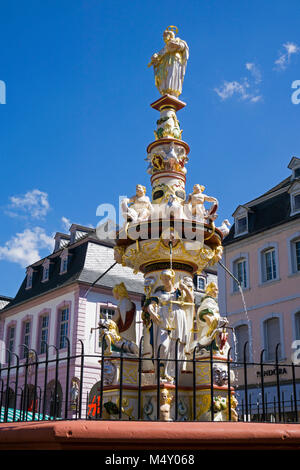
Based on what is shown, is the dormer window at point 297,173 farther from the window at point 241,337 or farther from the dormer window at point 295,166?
the window at point 241,337

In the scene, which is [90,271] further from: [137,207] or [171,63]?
[137,207]

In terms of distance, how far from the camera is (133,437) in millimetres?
5230

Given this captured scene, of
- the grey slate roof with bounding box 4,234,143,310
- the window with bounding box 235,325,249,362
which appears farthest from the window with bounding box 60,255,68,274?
the window with bounding box 235,325,249,362

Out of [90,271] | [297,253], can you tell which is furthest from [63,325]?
[297,253]

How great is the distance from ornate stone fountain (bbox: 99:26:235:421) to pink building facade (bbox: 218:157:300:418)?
15.1m

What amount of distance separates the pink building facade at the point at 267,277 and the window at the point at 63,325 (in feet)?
29.7

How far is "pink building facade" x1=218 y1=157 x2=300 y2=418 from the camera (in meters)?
24.8

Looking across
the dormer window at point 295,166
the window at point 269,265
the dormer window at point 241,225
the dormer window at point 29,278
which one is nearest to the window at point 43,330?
the dormer window at point 29,278

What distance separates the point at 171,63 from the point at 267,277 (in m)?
18.2

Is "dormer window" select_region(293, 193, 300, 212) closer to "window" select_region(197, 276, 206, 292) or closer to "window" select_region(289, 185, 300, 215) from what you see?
"window" select_region(289, 185, 300, 215)

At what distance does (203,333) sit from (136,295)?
78.5ft

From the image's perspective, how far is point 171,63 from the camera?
10375 millimetres
